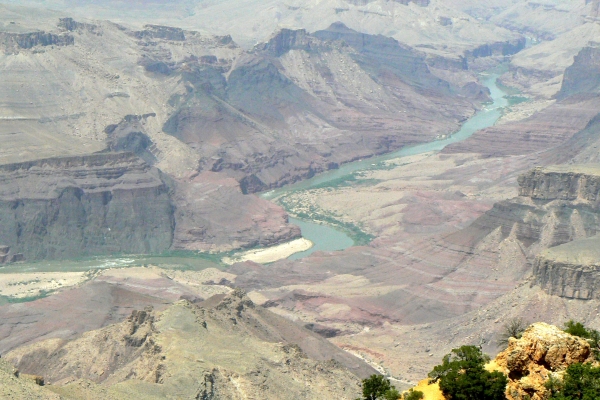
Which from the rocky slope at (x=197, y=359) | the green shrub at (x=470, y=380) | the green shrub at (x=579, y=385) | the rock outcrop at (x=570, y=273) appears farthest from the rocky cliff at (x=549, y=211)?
the green shrub at (x=579, y=385)

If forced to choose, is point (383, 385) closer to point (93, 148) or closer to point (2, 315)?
point (2, 315)

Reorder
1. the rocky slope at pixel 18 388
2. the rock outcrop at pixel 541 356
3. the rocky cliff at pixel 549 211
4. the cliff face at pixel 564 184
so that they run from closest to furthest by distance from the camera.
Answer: the rock outcrop at pixel 541 356
the rocky slope at pixel 18 388
the rocky cliff at pixel 549 211
the cliff face at pixel 564 184

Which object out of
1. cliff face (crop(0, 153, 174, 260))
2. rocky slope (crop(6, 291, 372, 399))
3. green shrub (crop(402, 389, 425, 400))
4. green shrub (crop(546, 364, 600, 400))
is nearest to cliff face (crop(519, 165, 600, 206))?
rocky slope (crop(6, 291, 372, 399))

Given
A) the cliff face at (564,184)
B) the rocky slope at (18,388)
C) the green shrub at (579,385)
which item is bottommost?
the rocky slope at (18,388)

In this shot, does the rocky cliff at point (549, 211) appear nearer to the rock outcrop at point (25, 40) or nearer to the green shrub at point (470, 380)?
the green shrub at point (470, 380)

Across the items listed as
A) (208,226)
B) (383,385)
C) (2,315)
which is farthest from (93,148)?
(383,385)

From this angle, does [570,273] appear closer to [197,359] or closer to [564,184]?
[564,184]
